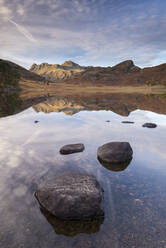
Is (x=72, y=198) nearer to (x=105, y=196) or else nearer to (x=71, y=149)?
(x=105, y=196)

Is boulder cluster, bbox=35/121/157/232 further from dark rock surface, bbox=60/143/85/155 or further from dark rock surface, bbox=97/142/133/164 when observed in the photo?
dark rock surface, bbox=60/143/85/155

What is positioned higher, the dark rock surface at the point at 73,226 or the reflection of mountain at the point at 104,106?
the dark rock surface at the point at 73,226

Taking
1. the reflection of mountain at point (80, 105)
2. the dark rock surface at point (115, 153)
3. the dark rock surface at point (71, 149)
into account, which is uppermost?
the dark rock surface at point (115, 153)

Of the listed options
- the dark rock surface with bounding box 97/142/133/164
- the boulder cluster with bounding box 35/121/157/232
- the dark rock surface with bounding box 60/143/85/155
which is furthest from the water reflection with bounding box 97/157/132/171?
the boulder cluster with bounding box 35/121/157/232

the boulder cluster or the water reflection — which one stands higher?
the boulder cluster

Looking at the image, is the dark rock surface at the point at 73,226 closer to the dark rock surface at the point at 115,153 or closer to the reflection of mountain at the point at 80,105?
the dark rock surface at the point at 115,153

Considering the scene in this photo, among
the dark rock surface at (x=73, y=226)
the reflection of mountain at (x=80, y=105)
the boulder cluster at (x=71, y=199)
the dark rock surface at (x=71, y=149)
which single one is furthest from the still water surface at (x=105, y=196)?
the reflection of mountain at (x=80, y=105)

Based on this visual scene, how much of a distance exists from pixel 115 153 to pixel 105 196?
2931 mm

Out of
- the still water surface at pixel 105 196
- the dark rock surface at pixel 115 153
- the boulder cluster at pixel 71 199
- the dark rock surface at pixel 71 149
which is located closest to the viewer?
the still water surface at pixel 105 196

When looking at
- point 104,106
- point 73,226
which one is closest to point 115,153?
point 73,226

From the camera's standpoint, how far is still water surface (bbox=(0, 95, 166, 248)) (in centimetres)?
429

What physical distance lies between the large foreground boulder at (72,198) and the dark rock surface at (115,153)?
8.64 ft

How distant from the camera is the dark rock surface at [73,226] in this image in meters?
4.57

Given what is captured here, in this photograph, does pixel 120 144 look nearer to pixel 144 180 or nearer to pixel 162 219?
pixel 144 180
